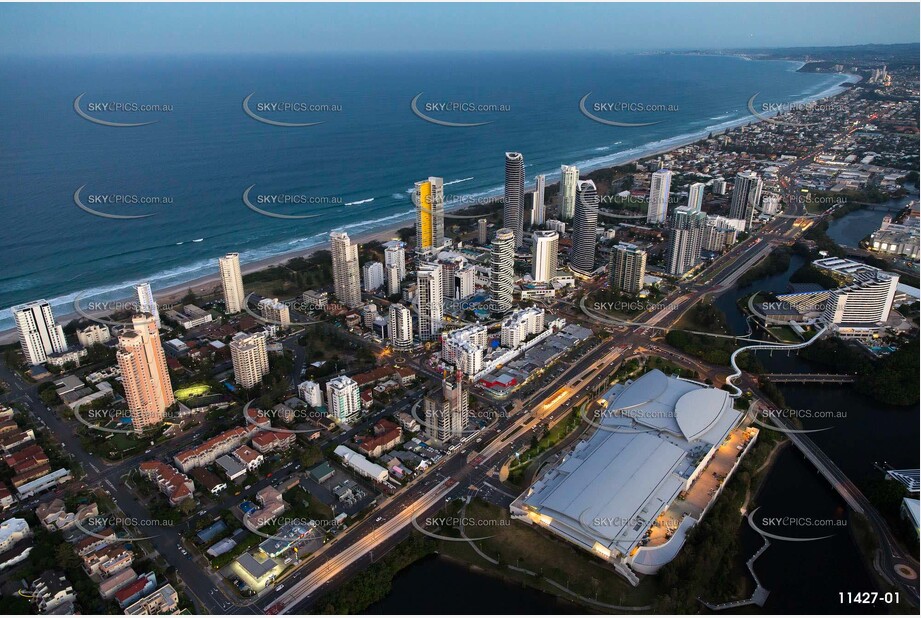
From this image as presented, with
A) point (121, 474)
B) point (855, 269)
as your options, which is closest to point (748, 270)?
point (855, 269)

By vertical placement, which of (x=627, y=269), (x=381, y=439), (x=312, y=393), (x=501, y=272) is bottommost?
(x=381, y=439)

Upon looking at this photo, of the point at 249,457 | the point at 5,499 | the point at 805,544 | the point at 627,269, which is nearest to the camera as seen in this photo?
the point at 805,544

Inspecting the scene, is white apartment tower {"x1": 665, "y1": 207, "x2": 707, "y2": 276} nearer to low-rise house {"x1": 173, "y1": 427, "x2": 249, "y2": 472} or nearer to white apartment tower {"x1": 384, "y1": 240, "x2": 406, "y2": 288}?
white apartment tower {"x1": 384, "y1": 240, "x2": 406, "y2": 288}

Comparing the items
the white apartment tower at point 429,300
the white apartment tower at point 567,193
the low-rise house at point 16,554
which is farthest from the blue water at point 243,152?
the low-rise house at point 16,554

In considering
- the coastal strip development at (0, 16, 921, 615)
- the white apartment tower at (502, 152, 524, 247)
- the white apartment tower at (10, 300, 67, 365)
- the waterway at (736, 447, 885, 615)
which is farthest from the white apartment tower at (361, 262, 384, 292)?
the waterway at (736, 447, 885, 615)

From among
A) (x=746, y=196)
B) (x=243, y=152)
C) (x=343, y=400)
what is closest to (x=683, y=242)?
(x=746, y=196)

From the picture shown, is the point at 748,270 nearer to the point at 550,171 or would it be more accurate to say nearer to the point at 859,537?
the point at 859,537

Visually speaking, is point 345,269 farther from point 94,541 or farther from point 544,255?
point 94,541
